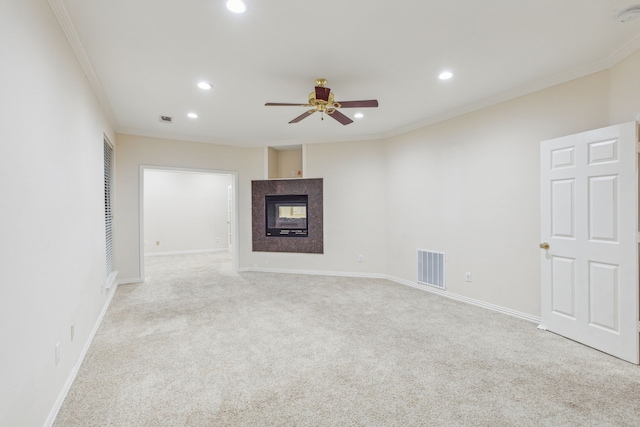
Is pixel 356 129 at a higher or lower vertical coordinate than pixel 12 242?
higher

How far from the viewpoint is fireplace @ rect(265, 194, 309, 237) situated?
6141 mm

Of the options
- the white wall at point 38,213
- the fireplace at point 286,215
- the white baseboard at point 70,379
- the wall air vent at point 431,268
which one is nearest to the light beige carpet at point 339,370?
the white baseboard at point 70,379

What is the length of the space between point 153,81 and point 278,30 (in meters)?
1.74

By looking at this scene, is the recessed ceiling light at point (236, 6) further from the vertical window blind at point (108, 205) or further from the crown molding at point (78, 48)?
the vertical window blind at point (108, 205)

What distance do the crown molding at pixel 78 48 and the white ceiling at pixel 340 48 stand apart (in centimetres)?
1

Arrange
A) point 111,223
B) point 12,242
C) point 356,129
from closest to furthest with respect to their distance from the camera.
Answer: point 12,242 → point 111,223 → point 356,129

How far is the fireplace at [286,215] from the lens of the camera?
6141mm

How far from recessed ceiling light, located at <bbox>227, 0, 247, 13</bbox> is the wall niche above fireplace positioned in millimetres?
3964

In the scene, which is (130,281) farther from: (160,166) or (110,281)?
(160,166)

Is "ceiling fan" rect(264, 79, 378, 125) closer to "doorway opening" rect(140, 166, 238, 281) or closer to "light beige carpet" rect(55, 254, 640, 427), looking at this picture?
"light beige carpet" rect(55, 254, 640, 427)

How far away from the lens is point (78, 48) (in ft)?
8.34

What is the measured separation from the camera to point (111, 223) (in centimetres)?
496

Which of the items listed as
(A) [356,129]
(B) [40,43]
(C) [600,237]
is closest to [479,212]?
(C) [600,237]

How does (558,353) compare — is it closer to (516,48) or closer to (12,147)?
(516,48)
